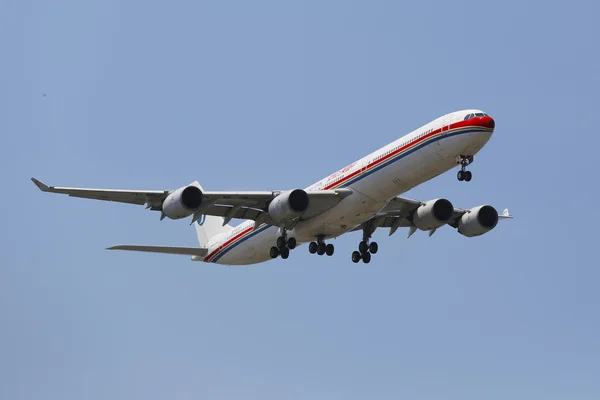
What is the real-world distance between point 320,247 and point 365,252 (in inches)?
146

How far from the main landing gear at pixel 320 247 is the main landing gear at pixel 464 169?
375 inches

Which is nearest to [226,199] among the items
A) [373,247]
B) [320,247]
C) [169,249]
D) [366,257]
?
[320,247]

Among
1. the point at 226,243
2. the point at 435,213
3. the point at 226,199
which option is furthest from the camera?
the point at 226,243

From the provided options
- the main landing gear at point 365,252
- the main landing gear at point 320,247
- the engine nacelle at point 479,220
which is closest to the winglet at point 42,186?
the main landing gear at point 320,247

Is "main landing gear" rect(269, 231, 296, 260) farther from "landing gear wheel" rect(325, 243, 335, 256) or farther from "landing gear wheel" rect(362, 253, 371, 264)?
"landing gear wheel" rect(362, 253, 371, 264)

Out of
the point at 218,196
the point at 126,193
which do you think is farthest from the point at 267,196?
the point at 126,193

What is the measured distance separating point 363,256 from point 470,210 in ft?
20.3

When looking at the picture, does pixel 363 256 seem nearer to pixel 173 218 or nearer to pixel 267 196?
pixel 267 196

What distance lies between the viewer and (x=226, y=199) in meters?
52.5

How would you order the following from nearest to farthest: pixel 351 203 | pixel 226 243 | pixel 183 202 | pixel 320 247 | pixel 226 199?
pixel 183 202
pixel 351 203
pixel 226 199
pixel 320 247
pixel 226 243

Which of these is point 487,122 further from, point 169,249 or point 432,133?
point 169,249

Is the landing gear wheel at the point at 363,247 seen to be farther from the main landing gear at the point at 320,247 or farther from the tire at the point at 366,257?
the main landing gear at the point at 320,247

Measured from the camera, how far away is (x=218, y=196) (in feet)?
170

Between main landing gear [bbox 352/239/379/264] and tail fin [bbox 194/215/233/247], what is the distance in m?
8.93
